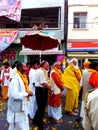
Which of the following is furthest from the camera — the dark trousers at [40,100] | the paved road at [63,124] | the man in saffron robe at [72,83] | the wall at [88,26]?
the wall at [88,26]

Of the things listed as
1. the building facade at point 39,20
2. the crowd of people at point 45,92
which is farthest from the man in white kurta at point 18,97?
the building facade at point 39,20

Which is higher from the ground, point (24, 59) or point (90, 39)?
point (90, 39)

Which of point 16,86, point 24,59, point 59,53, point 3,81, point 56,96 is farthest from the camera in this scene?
point 24,59

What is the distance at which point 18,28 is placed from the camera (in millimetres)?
26031

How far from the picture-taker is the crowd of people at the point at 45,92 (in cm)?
633

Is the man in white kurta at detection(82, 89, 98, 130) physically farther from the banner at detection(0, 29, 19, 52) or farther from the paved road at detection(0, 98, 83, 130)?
the banner at detection(0, 29, 19, 52)

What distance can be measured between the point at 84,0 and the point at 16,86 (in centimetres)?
1951

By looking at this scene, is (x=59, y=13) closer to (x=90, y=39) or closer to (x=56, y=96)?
(x=90, y=39)

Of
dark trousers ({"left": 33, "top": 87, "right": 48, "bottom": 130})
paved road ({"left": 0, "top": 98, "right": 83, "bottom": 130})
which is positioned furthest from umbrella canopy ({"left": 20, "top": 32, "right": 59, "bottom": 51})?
dark trousers ({"left": 33, "top": 87, "right": 48, "bottom": 130})

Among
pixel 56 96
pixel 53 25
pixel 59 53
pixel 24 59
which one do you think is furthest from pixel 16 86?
pixel 53 25

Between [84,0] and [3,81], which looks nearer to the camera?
[3,81]

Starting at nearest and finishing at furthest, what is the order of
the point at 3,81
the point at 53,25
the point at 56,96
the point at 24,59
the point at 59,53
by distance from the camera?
the point at 56,96
the point at 3,81
the point at 59,53
the point at 24,59
the point at 53,25

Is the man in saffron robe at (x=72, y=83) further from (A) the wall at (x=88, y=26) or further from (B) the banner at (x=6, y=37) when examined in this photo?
(B) the banner at (x=6, y=37)

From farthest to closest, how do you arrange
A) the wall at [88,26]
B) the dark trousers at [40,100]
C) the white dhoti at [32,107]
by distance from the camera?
1. the wall at [88,26]
2. the white dhoti at [32,107]
3. the dark trousers at [40,100]
